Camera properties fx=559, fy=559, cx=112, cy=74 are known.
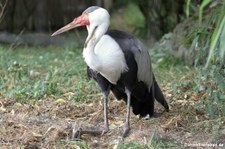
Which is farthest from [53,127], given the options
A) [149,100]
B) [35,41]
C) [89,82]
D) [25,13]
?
[25,13]

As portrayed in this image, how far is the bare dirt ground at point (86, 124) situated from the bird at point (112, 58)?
0.69 ft

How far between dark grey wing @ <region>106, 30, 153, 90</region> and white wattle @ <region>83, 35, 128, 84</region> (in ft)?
0.22

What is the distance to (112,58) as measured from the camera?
4.68 m

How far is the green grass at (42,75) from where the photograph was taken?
6297mm

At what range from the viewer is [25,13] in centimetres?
1203

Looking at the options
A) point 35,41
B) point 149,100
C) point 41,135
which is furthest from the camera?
point 35,41

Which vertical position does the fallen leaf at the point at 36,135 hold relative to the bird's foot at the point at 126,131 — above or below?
above

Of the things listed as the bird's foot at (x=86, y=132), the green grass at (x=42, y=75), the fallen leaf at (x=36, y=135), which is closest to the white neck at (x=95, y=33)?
the bird's foot at (x=86, y=132)

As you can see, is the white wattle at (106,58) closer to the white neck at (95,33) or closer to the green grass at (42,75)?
the white neck at (95,33)

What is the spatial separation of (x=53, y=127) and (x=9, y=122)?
46 cm

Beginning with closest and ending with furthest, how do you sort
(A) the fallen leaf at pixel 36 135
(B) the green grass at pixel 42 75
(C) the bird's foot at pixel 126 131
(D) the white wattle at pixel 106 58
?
1. (D) the white wattle at pixel 106 58
2. (A) the fallen leaf at pixel 36 135
3. (C) the bird's foot at pixel 126 131
4. (B) the green grass at pixel 42 75

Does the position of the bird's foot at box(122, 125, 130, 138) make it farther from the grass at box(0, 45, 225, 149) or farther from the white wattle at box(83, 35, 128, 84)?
the white wattle at box(83, 35, 128, 84)

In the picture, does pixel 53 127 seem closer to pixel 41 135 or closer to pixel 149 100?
pixel 41 135

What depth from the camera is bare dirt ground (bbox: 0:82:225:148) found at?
473 cm
